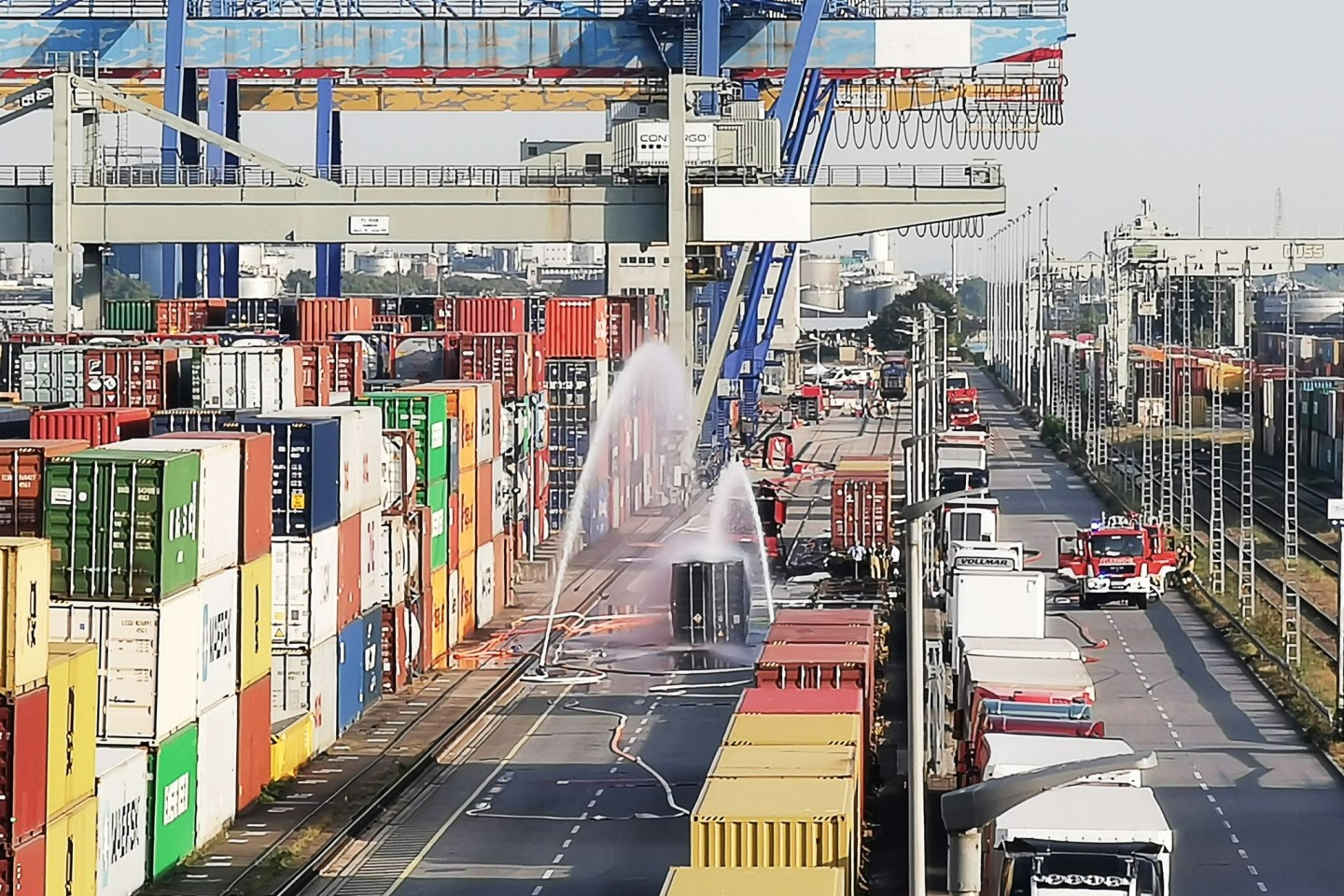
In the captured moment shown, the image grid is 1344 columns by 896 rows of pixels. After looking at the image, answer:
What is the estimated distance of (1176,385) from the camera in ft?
333

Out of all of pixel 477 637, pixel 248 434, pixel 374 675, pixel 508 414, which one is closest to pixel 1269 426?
pixel 508 414

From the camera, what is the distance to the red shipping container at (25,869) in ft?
64.8

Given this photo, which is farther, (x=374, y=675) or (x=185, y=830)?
(x=374, y=675)

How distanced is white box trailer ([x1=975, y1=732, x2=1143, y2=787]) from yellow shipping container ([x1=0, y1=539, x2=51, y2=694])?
8.93m

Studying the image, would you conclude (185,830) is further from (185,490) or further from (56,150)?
(56,150)

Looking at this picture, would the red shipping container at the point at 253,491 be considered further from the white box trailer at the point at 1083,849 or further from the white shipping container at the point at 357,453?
the white box trailer at the point at 1083,849

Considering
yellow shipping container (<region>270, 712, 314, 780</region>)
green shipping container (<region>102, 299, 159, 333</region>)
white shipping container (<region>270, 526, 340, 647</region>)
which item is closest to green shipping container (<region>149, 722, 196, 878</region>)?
yellow shipping container (<region>270, 712, 314, 780</region>)

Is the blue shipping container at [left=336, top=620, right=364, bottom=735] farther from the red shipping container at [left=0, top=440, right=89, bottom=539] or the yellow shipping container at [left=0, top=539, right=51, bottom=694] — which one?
the yellow shipping container at [left=0, top=539, right=51, bottom=694]

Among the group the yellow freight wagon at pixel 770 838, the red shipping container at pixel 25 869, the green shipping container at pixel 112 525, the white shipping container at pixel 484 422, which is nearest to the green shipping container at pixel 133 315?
the white shipping container at pixel 484 422

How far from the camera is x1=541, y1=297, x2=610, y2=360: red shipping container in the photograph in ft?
196

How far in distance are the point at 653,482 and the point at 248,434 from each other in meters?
41.3

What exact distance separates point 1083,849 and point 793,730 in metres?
5.07

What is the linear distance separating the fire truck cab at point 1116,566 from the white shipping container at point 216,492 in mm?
24937

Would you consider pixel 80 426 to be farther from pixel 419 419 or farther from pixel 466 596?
pixel 466 596
